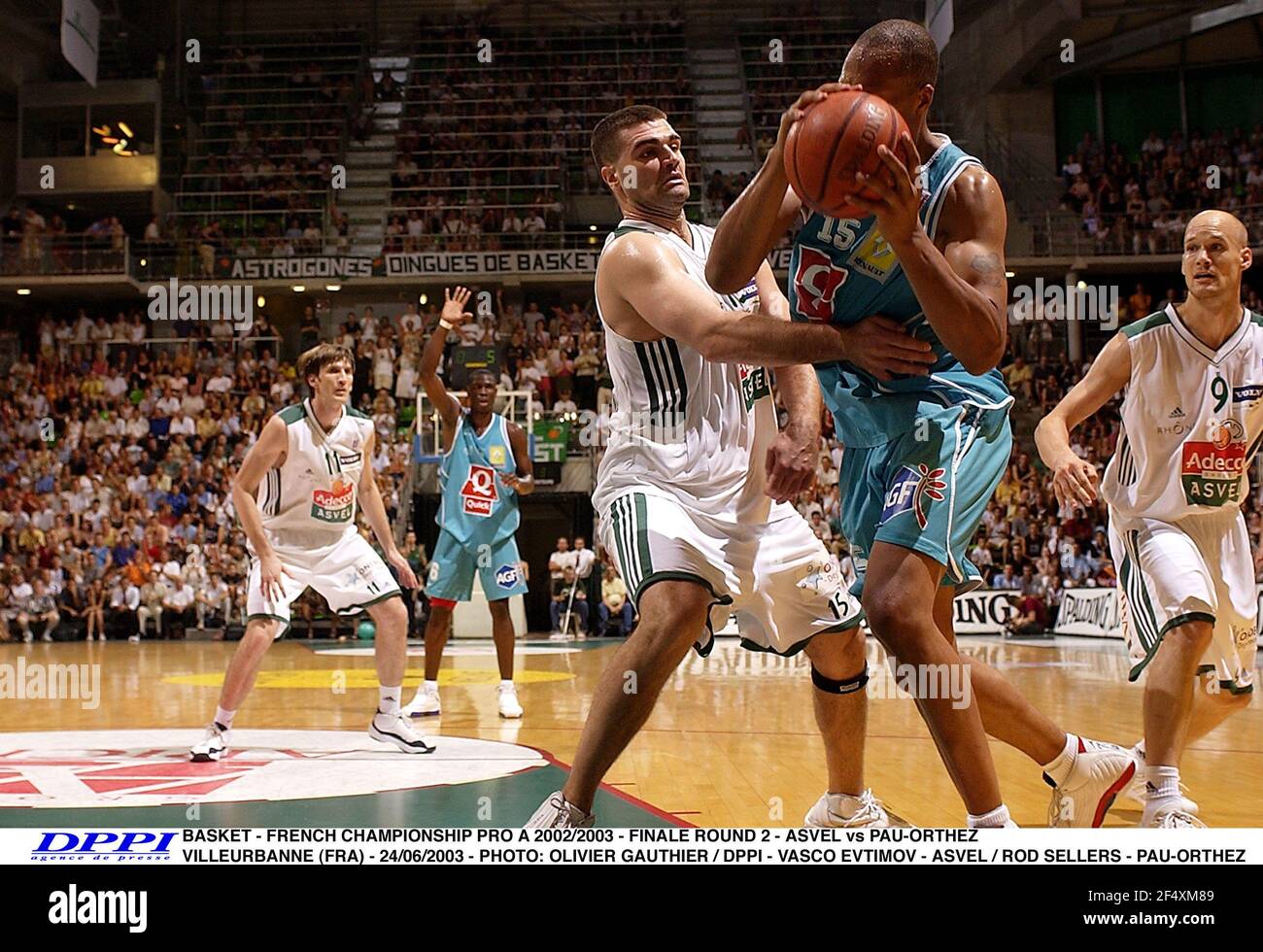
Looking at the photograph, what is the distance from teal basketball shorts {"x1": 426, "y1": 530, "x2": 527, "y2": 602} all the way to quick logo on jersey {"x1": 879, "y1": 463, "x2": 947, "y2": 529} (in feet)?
16.3

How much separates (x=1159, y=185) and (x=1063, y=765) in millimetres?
20510

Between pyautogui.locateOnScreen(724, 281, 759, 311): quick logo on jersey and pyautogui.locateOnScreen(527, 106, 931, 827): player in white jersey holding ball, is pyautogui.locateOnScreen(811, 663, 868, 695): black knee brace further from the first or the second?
pyautogui.locateOnScreen(724, 281, 759, 311): quick logo on jersey

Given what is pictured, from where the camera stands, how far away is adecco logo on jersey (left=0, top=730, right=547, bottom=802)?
14.8ft

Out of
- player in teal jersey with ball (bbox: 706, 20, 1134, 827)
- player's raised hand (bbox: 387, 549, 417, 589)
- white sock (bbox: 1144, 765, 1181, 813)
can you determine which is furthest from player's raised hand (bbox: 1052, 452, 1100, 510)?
player's raised hand (bbox: 387, 549, 417, 589)

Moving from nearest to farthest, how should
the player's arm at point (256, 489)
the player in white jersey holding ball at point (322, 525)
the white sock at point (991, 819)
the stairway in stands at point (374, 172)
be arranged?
the white sock at point (991, 819)
the player's arm at point (256, 489)
the player in white jersey holding ball at point (322, 525)
the stairway in stands at point (374, 172)

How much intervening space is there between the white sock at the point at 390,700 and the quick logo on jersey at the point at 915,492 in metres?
3.44

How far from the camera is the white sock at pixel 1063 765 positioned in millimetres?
3537

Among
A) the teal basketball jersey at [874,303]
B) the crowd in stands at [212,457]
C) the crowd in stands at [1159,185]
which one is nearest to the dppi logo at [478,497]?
the teal basketball jersey at [874,303]

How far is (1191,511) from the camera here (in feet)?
13.9

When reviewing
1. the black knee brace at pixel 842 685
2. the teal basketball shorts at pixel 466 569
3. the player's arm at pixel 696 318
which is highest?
the player's arm at pixel 696 318

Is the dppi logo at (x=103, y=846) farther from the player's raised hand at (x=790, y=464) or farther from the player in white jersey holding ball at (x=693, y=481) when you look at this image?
the player's raised hand at (x=790, y=464)

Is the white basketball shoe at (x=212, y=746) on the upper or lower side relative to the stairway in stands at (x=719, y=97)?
lower

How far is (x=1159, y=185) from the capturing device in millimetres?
21469
